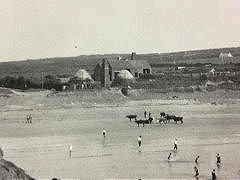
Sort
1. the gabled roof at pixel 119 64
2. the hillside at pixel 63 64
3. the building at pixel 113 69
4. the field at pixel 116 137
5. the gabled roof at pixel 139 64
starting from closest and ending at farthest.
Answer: the field at pixel 116 137 < the building at pixel 113 69 < the gabled roof at pixel 119 64 < the gabled roof at pixel 139 64 < the hillside at pixel 63 64

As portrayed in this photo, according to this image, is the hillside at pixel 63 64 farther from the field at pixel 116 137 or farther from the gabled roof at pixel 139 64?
the field at pixel 116 137

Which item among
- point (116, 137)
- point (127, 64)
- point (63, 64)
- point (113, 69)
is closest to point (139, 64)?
point (127, 64)

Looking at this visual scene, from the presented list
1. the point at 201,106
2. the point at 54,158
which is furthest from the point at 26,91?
the point at 54,158

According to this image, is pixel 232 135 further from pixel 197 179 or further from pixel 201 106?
pixel 201 106

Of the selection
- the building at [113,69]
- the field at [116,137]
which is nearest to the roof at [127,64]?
the building at [113,69]

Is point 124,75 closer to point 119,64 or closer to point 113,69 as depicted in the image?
point 113,69

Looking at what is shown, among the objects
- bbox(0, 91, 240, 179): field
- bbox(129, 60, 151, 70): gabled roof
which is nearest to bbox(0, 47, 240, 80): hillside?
bbox(129, 60, 151, 70): gabled roof

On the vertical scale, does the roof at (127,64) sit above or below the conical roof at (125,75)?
above
